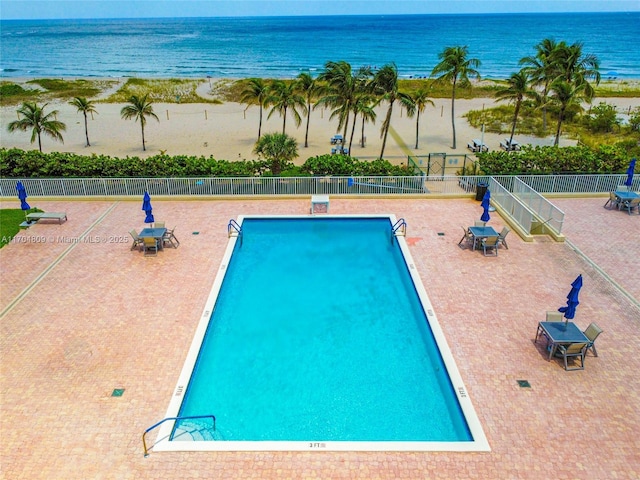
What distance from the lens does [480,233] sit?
1684 centimetres

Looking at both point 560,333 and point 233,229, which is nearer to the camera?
point 560,333

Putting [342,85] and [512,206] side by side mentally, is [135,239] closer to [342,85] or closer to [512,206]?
[512,206]

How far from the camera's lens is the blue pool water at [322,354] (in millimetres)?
10383

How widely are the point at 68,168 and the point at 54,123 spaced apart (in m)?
11.4

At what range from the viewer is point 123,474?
8.88 metres

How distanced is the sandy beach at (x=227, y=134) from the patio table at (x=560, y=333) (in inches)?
803

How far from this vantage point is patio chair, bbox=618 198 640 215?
65.8 ft

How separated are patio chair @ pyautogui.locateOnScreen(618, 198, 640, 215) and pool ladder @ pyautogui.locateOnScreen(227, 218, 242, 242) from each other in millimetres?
15716

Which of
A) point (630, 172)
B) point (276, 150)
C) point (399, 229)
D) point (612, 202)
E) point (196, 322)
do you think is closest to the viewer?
point (196, 322)

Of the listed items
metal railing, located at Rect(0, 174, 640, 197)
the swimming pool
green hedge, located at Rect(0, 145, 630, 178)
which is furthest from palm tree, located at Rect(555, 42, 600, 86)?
the swimming pool

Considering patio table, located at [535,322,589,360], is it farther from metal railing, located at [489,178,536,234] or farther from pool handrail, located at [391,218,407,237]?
pool handrail, located at [391,218,407,237]

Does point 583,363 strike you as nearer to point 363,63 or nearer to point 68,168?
point 68,168

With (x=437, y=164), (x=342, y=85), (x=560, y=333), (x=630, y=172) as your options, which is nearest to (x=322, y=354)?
(x=560, y=333)

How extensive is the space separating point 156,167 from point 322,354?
46.1 feet
